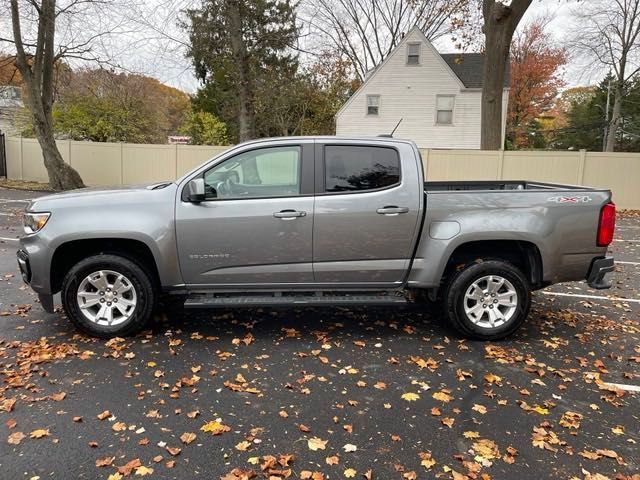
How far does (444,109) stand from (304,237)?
23.0 metres

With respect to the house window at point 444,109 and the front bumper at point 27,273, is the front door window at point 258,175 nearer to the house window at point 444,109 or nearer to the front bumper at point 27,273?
the front bumper at point 27,273

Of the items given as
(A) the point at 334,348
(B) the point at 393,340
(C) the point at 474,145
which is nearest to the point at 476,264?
(B) the point at 393,340

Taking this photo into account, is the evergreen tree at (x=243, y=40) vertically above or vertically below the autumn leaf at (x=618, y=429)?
above

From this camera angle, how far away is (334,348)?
4684 mm

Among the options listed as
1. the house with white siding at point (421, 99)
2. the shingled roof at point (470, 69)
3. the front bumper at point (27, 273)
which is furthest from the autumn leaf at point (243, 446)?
the shingled roof at point (470, 69)

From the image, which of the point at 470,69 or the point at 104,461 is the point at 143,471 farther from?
the point at 470,69

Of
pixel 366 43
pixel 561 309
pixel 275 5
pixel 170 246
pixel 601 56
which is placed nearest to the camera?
pixel 170 246

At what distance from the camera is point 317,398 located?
373 centimetres

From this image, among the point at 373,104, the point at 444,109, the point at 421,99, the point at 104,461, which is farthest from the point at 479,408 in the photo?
the point at 373,104

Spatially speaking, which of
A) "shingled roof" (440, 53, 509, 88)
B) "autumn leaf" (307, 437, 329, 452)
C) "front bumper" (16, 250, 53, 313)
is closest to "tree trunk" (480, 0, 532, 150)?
"shingled roof" (440, 53, 509, 88)

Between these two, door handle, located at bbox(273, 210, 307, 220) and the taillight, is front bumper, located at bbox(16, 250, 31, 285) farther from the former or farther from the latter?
the taillight

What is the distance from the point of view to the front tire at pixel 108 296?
183 inches

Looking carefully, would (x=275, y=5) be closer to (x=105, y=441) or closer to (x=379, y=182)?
(x=379, y=182)

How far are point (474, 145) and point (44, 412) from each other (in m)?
24.5
